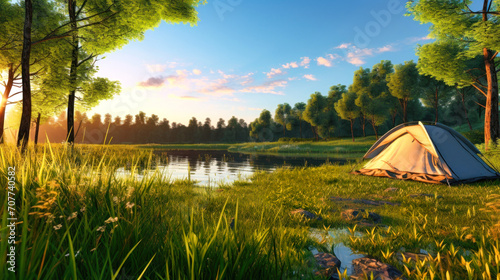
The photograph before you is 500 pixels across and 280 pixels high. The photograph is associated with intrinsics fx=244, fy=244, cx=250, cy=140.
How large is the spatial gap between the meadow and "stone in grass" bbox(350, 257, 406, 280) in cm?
16

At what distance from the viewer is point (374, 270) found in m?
2.68

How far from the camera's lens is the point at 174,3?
510 inches

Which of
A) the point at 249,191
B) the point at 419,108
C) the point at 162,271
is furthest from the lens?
the point at 419,108

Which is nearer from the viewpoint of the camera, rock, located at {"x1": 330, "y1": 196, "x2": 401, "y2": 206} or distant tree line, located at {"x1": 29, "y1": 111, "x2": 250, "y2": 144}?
rock, located at {"x1": 330, "y1": 196, "x2": 401, "y2": 206}

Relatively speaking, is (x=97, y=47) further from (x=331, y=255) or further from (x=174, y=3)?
(x=331, y=255)

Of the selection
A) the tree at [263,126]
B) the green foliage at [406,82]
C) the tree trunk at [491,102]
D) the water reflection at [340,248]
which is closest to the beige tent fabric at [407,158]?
the water reflection at [340,248]

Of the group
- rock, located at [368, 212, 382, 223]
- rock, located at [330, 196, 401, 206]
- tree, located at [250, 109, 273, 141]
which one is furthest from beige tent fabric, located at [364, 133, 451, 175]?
tree, located at [250, 109, 273, 141]

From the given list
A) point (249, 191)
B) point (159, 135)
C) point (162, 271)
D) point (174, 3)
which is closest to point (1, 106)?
point (174, 3)

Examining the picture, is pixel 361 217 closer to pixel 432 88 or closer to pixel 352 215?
pixel 352 215

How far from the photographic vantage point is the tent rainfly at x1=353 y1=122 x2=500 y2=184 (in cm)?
880

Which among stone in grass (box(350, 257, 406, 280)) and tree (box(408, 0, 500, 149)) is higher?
tree (box(408, 0, 500, 149))

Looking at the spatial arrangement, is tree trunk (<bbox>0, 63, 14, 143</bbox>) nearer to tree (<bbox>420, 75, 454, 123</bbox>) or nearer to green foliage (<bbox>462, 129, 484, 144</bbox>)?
green foliage (<bbox>462, 129, 484, 144</bbox>)

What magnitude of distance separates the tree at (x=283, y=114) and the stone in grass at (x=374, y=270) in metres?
Result: 71.9

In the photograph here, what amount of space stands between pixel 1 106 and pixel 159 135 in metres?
91.9
